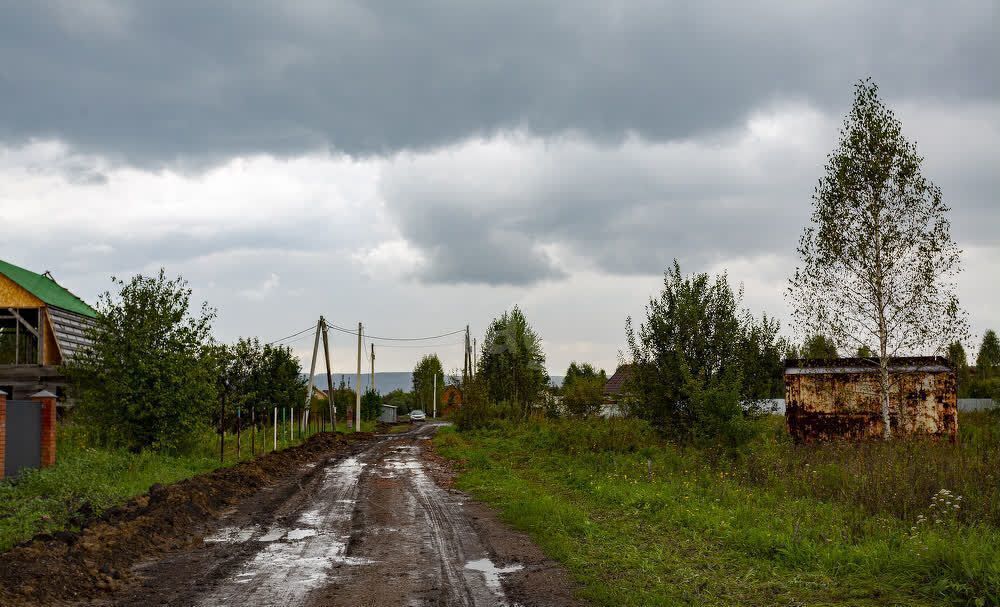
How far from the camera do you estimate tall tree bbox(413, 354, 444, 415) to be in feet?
323

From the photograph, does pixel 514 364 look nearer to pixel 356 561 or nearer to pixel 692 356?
pixel 692 356

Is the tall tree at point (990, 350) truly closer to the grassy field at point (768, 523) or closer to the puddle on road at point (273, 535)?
the grassy field at point (768, 523)

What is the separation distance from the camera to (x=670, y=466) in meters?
17.2

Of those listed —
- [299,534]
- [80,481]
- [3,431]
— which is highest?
[3,431]

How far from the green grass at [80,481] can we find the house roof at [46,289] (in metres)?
13.7

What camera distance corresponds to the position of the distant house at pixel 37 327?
32938 millimetres

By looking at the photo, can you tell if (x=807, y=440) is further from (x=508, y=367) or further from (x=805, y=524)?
(x=508, y=367)

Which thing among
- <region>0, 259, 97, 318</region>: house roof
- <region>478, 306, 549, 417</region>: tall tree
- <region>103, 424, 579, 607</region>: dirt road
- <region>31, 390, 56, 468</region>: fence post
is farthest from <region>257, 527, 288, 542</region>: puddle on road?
<region>478, 306, 549, 417</region>: tall tree

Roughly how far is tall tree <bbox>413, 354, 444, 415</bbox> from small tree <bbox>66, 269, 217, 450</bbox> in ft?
233

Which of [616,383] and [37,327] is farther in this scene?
[616,383]

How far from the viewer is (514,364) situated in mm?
48000

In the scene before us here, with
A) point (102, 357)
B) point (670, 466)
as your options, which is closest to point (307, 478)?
point (102, 357)

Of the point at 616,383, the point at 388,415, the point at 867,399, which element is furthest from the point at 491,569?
the point at 388,415

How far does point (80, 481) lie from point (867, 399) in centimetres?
2325
